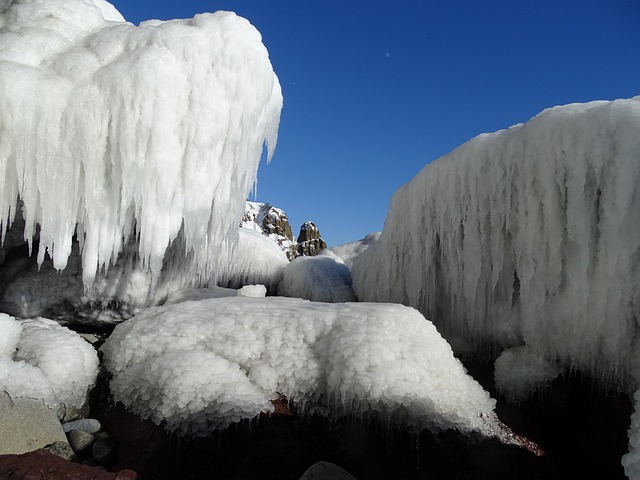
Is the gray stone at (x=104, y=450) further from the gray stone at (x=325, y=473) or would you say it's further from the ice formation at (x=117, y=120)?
the ice formation at (x=117, y=120)

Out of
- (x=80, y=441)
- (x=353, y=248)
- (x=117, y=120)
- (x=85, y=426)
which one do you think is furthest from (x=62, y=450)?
(x=353, y=248)

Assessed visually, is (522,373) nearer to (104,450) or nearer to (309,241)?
(104,450)

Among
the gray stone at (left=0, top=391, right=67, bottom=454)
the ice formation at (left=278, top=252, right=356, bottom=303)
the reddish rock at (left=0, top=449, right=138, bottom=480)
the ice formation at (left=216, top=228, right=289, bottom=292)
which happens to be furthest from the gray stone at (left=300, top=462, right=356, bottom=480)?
the ice formation at (left=216, top=228, right=289, bottom=292)

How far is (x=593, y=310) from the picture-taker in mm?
4699

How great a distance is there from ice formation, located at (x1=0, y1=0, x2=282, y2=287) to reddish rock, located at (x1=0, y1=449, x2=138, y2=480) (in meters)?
2.76

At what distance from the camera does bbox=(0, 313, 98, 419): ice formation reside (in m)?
3.74

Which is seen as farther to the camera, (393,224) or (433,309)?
(393,224)

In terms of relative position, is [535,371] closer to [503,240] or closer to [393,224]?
[503,240]

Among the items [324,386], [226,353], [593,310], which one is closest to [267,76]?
[226,353]

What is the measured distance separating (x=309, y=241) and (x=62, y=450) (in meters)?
24.5

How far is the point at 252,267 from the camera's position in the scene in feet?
37.0

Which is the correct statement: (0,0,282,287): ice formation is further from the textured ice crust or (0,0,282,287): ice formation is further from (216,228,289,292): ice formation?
(216,228,289,292): ice formation

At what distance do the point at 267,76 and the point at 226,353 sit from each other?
388 centimetres

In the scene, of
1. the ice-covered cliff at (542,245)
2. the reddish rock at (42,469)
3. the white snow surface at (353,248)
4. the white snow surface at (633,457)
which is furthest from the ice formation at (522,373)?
the white snow surface at (353,248)
